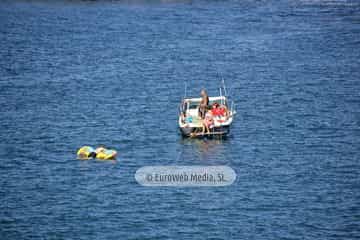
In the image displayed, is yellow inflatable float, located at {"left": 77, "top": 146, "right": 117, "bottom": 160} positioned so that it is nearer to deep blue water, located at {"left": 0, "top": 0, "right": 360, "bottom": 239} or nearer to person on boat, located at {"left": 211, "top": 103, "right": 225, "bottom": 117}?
deep blue water, located at {"left": 0, "top": 0, "right": 360, "bottom": 239}

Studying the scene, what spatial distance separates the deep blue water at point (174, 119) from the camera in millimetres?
59688

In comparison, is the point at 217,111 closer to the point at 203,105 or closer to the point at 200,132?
the point at 203,105

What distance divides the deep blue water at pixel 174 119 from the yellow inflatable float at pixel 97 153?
2.87 ft

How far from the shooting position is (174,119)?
258ft

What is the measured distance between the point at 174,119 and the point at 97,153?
10585 millimetres

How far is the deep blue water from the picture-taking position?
59.7 m

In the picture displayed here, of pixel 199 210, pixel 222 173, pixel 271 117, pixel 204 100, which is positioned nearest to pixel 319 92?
pixel 271 117

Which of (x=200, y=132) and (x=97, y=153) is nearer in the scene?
(x=97, y=153)

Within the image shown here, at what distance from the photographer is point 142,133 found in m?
74.8

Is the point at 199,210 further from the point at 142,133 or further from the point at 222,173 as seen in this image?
the point at 142,133

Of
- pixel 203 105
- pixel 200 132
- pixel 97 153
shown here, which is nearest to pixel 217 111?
pixel 203 105

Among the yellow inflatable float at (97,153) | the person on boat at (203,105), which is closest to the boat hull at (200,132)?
the person on boat at (203,105)

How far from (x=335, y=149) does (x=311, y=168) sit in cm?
443

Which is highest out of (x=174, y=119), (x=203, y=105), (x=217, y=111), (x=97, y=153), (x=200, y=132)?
(x=174, y=119)
